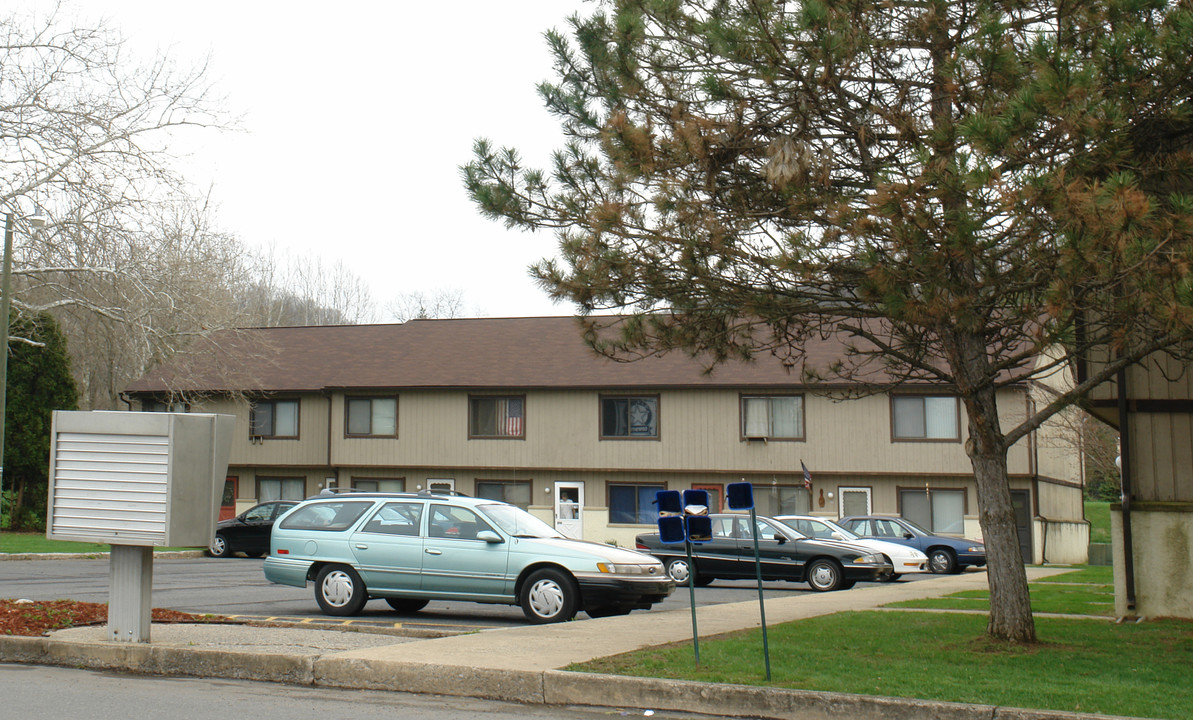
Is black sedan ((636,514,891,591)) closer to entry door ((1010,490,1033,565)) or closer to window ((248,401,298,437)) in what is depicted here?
entry door ((1010,490,1033,565))

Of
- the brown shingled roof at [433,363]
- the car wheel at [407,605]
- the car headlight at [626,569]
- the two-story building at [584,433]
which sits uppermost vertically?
the brown shingled roof at [433,363]

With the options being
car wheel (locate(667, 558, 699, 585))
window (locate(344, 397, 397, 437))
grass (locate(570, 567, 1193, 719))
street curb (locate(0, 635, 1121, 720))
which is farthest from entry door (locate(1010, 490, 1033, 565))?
street curb (locate(0, 635, 1121, 720))

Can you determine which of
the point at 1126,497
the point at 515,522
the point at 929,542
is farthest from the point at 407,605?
the point at 929,542

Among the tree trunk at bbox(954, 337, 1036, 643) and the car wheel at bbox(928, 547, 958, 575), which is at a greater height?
the tree trunk at bbox(954, 337, 1036, 643)

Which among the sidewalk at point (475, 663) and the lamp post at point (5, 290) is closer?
the sidewalk at point (475, 663)

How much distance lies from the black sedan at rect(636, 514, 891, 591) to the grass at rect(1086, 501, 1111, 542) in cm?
4101

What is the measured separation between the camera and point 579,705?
8430mm

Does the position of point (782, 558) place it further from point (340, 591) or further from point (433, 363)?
point (433, 363)

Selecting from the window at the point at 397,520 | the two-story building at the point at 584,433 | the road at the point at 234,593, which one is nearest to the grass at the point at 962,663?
the road at the point at 234,593

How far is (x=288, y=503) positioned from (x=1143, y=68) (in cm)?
2532

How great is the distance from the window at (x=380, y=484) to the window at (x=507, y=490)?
103 inches

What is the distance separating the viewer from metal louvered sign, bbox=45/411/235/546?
9.43 m

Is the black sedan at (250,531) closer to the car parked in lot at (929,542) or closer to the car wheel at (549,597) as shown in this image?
the car parked in lot at (929,542)

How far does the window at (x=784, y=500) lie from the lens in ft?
111
